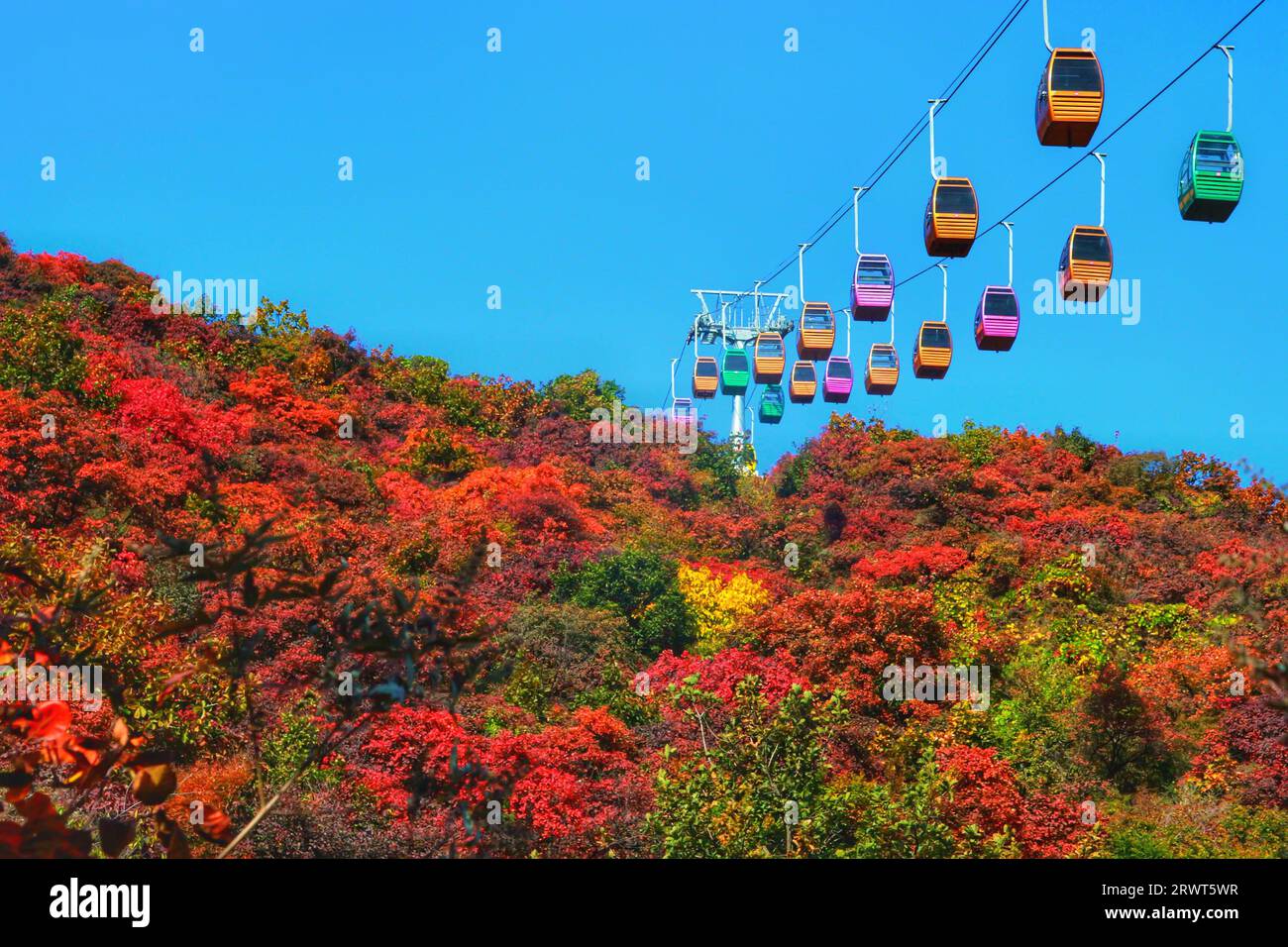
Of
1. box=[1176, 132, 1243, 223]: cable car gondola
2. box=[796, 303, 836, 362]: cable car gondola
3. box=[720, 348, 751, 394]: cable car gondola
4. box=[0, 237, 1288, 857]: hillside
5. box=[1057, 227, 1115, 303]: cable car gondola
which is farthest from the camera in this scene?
box=[720, 348, 751, 394]: cable car gondola

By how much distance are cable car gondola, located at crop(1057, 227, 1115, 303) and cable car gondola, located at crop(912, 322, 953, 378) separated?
197 inches

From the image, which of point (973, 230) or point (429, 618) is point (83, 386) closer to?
point (973, 230)

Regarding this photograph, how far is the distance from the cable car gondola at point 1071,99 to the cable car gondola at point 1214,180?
122 centimetres

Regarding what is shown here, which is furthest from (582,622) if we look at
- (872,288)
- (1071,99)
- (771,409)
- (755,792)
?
(771,409)

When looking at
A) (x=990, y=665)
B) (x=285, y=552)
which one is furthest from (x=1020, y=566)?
(x=285, y=552)

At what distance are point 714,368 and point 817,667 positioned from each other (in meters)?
21.0

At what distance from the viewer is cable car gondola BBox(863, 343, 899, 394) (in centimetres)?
2588

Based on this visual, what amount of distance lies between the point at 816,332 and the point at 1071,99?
12328 mm

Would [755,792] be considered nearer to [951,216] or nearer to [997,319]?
[951,216]

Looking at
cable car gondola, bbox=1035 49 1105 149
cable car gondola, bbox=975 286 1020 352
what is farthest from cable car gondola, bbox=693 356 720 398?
cable car gondola, bbox=1035 49 1105 149

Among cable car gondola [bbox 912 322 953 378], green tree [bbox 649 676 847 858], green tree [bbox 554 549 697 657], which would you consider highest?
cable car gondola [bbox 912 322 953 378]

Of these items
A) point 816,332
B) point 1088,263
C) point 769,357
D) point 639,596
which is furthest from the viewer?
point 769,357

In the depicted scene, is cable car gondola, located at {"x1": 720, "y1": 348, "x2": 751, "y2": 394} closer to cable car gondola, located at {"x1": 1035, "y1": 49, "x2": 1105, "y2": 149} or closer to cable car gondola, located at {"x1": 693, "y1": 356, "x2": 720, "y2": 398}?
cable car gondola, located at {"x1": 693, "y1": 356, "x2": 720, "y2": 398}

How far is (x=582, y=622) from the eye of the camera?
22469 millimetres
